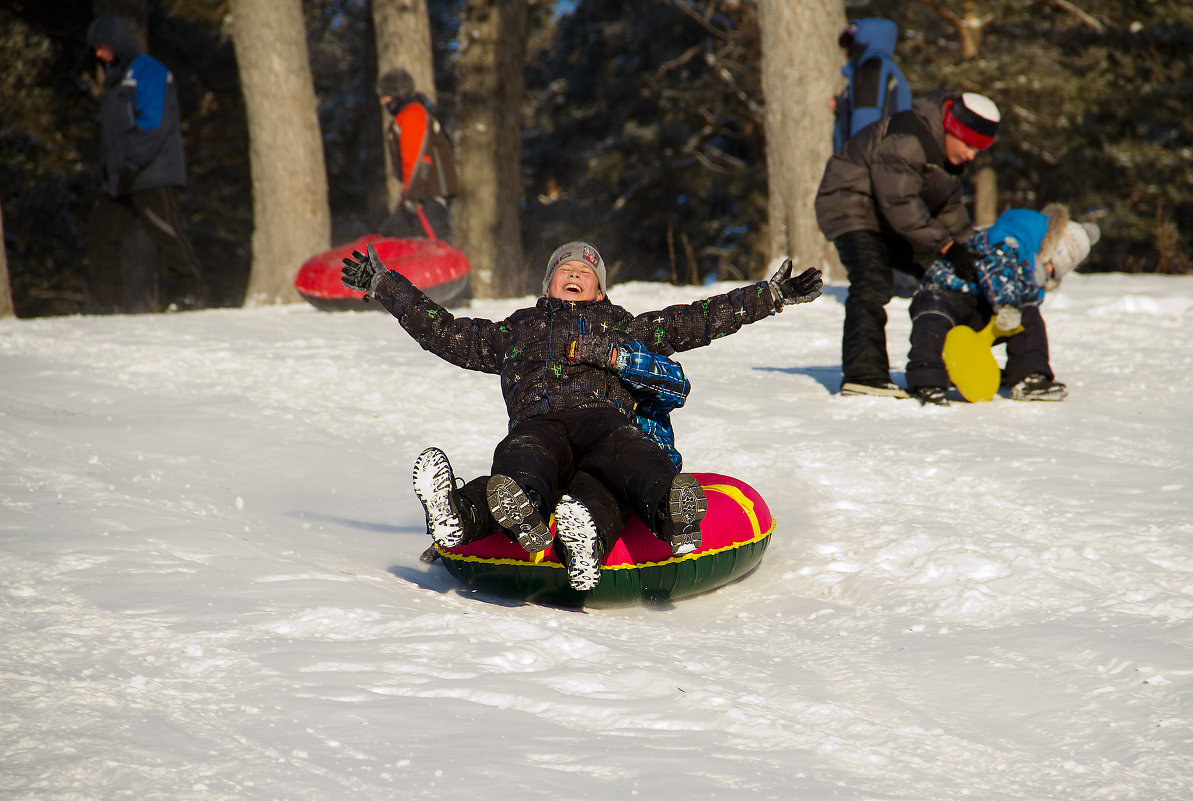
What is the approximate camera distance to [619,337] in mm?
3771

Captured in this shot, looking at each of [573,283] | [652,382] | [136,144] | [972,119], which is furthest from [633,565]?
[136,144]

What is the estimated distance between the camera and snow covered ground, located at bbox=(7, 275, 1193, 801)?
2041 millimetres

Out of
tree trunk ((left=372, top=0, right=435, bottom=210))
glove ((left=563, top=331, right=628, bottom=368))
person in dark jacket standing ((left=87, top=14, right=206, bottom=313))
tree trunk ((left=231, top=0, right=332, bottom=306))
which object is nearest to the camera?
glove ((left=563, top=331, right=628, bottom=368))

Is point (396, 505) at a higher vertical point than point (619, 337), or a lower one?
lower

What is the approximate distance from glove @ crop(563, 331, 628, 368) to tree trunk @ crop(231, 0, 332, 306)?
6969 millimetres

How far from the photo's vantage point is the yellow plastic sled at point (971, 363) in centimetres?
547

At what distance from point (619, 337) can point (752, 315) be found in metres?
0.47

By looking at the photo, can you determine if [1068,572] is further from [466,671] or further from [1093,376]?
[1093,376]

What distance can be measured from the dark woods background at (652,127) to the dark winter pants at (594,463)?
7301 millimetres

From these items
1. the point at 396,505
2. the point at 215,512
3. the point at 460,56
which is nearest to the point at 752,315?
the point at 396,505

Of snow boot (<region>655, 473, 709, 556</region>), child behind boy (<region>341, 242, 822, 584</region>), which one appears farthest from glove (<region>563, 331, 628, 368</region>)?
snow boot (<region>655, 473, 709, 556</region>)

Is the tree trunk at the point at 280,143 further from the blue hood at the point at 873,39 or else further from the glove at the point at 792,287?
the glove at the point at 792,287

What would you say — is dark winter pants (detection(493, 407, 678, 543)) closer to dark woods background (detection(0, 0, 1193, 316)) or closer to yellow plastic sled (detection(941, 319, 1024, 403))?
yellow plastic sled (detection(941, 319, 1024, 403))

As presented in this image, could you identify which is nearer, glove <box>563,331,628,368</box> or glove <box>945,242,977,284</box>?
glove <box>563,331,628,368</box>
